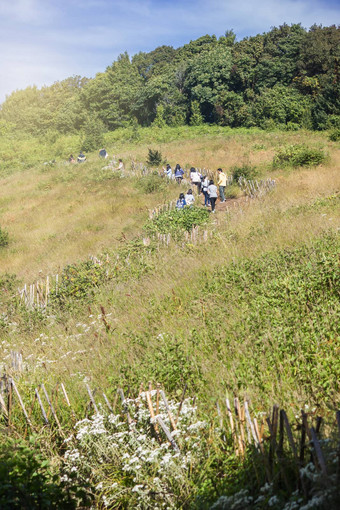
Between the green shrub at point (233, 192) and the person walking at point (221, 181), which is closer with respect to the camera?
the person walking at point (221, 181)

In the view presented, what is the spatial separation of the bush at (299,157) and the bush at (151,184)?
5.95 m

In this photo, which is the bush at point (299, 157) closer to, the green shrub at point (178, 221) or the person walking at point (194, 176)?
the person walking at point (194, 176)

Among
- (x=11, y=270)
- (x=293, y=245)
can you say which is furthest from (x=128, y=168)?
(x=293, y=245)

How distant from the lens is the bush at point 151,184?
846 inches

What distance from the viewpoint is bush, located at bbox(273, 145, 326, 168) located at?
19.4m

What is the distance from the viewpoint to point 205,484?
330cm

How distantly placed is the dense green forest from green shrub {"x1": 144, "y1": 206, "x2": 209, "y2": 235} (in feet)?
86.7

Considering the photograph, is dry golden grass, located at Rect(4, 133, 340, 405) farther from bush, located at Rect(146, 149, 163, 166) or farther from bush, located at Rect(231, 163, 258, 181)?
bush, located at Rect(146, 149, 163, 166)

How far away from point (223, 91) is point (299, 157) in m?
33.3

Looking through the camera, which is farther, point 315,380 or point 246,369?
point 246,369

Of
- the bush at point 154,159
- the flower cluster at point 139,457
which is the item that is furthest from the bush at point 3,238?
the flower cluster at point 139,457

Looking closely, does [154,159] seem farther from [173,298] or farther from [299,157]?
[173,298]

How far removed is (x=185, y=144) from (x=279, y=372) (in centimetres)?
3293

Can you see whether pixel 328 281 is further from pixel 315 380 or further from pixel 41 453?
pixel 41 453
